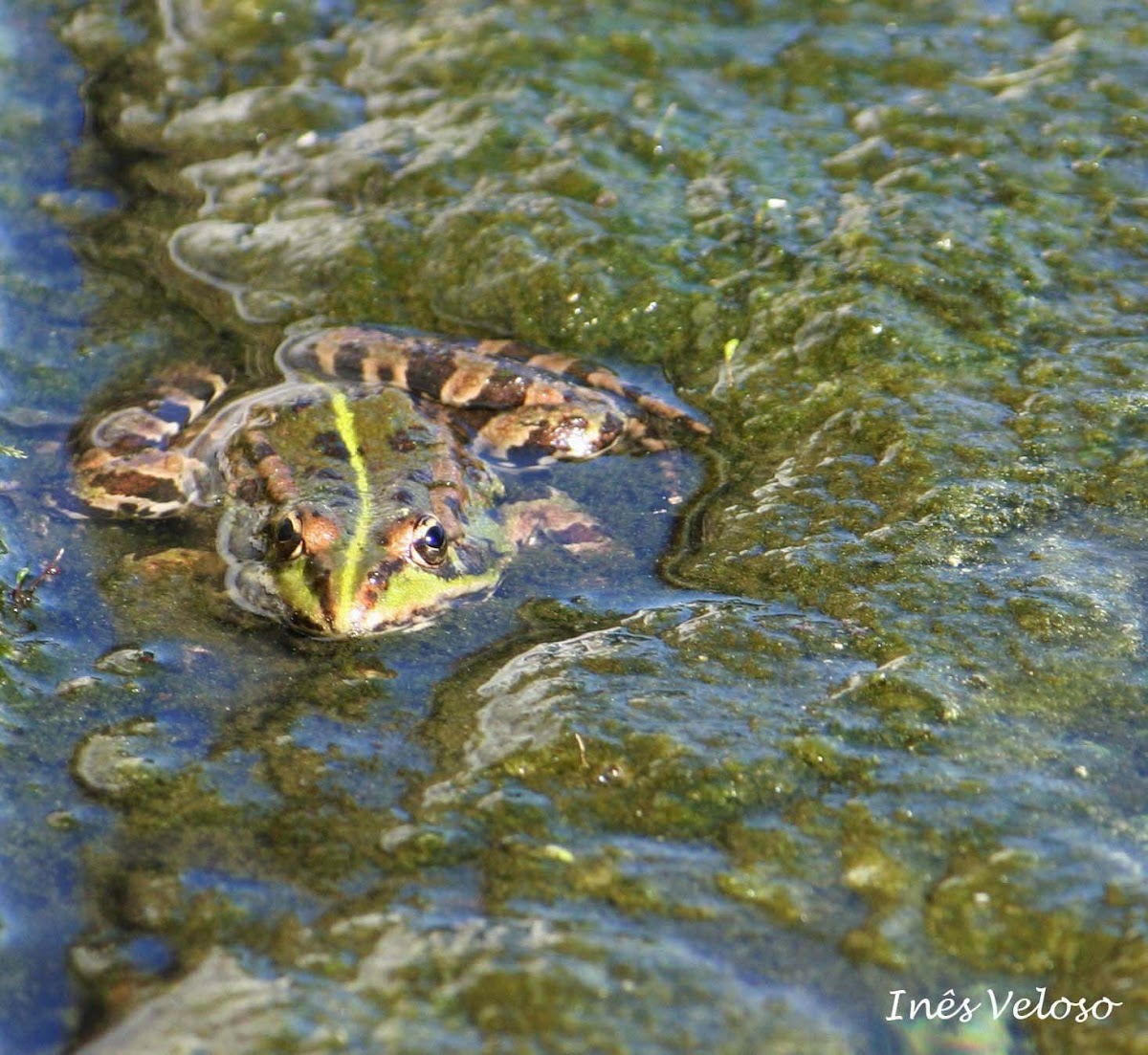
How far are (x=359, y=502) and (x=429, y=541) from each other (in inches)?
12.1

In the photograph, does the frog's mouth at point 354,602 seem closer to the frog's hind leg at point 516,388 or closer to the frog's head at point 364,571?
the frog's head at point 364,571

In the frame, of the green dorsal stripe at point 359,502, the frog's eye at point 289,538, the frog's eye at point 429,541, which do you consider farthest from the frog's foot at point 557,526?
the frog's eye at point 289,538

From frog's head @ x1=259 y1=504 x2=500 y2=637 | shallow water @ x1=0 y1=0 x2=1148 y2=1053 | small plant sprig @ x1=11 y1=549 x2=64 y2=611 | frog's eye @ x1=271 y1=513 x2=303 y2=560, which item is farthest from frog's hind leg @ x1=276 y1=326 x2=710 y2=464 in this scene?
small plant sprig @ x1=11 y1=549 x2=64 y2=611

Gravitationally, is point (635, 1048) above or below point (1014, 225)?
below

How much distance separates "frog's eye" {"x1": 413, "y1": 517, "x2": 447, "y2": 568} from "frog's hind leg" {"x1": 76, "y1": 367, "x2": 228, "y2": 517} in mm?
1148

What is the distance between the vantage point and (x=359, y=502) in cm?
434

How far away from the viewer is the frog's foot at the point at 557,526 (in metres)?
4.46

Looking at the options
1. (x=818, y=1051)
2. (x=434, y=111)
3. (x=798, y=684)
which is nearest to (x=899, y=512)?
(x=798, y=684)

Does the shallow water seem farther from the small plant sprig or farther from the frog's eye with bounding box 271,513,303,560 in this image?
the frog's eye with bounding box 271,513,303,560

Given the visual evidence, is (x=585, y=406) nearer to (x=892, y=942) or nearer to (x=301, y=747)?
(x=301, y=747)

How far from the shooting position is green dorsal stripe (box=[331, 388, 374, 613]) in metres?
3.96

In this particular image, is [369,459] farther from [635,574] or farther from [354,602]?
[635,574]

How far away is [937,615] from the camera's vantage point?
3.83 meters

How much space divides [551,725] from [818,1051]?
1.17 m
